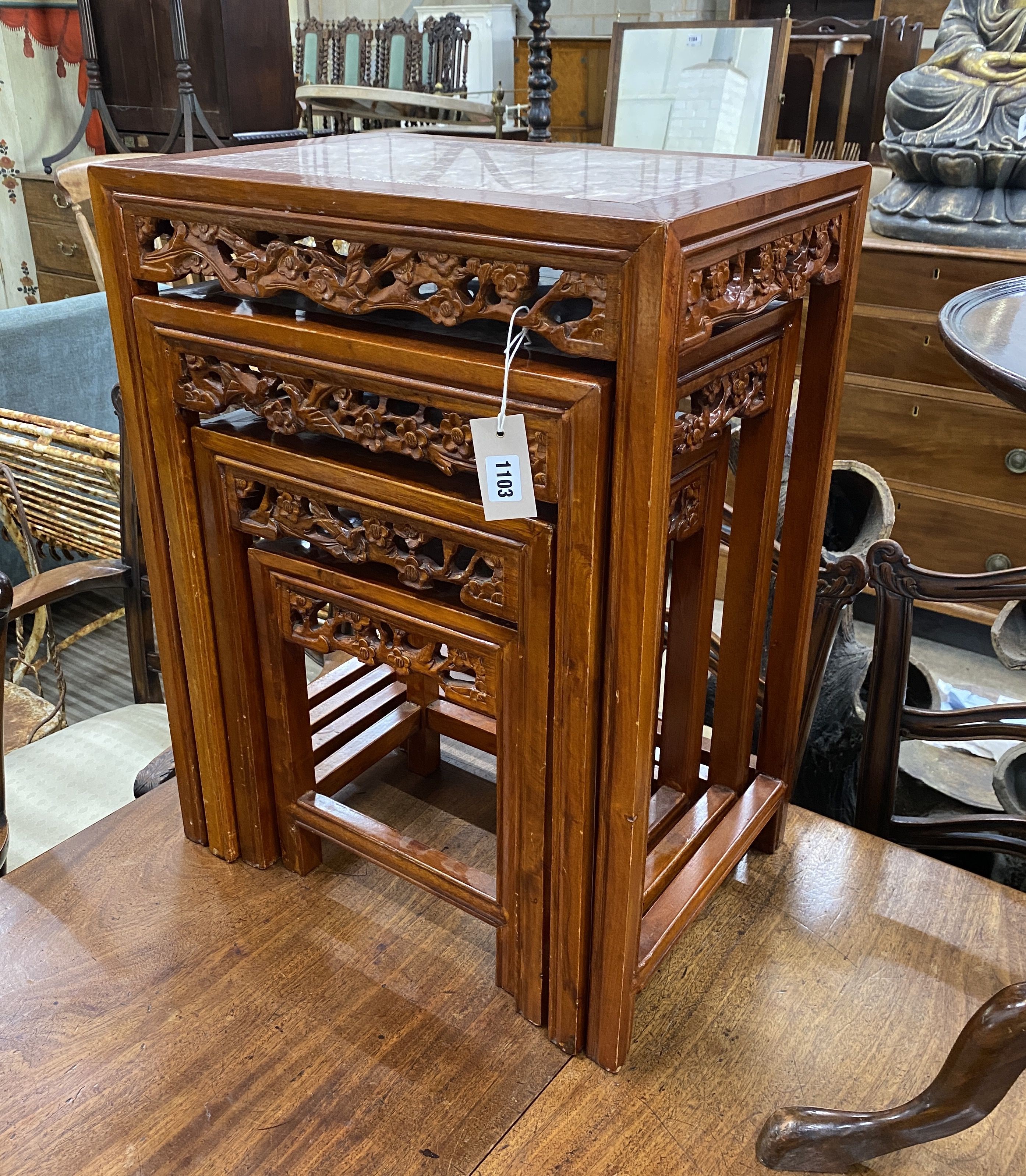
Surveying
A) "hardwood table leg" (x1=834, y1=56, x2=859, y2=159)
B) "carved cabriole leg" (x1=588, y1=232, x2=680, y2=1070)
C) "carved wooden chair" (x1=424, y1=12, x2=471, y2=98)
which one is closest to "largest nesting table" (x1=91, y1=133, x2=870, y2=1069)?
"carved cabriole leg" (x1=588, y1=232, x2=680, y2=1070)

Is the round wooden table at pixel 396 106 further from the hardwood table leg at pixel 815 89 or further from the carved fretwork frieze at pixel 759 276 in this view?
the carved fretwork frieze at pixel 759 276

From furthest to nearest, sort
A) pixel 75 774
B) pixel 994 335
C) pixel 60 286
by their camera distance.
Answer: pixel 60 286
pixel 75 774
pixel 994 335

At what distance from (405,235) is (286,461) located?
24 centimetres

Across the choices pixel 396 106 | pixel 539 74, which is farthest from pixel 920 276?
pixel 396 106

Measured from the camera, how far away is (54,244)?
4.96 meters

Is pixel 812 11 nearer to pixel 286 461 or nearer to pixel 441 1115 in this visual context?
pixel 286 461

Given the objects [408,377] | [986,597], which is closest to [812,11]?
[986,597]

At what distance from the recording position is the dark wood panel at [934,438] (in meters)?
2.49

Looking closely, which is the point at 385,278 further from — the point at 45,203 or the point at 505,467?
the point at 45,203

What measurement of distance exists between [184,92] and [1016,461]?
339cm

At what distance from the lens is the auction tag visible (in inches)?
26.5

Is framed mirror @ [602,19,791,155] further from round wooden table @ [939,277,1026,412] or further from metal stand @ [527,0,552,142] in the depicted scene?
round wooden table @ [939,277,1026,412]

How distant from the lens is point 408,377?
72 cm

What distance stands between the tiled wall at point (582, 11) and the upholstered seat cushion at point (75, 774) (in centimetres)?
468
